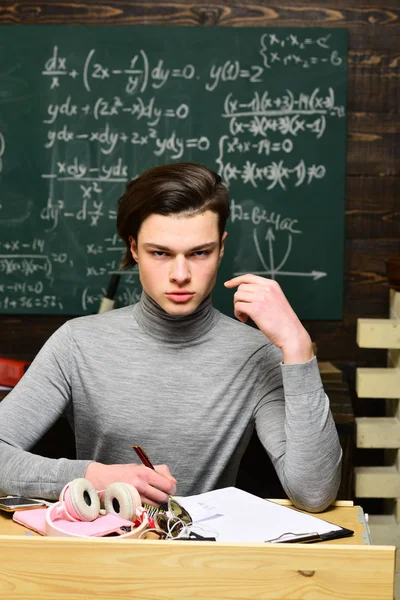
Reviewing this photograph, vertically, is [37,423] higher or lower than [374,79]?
lower

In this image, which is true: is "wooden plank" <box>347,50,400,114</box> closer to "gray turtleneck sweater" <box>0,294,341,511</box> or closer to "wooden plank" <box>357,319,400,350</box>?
"wooden plank" <box>357,319,400,350</box>

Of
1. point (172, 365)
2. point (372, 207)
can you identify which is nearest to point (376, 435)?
point (372, 207)

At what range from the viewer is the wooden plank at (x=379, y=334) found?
2709 millimetres

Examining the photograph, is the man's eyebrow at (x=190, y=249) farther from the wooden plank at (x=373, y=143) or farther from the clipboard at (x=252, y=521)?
the wooden plank at (x=373, y=143)

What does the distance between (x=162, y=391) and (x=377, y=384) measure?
1359 mm

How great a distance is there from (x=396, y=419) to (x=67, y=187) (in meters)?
1.47

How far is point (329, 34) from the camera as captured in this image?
2.95 meters

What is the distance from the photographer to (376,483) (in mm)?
2781

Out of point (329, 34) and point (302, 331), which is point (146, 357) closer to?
point (302, 331)

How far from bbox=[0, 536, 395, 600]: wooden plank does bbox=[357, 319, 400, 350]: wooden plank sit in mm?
1834

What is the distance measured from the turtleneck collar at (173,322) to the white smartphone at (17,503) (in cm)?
44

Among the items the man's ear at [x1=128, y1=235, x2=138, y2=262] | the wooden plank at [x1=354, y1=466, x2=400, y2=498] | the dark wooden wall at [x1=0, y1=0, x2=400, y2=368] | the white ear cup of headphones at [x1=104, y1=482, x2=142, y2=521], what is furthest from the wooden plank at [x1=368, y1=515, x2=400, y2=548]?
the white ear cup of headphones at [x1=104, y1=482, x2=142, y2=521]

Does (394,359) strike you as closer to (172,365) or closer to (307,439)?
(172,365)

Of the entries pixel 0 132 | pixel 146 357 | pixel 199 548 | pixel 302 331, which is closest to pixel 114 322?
pixel 146 357
